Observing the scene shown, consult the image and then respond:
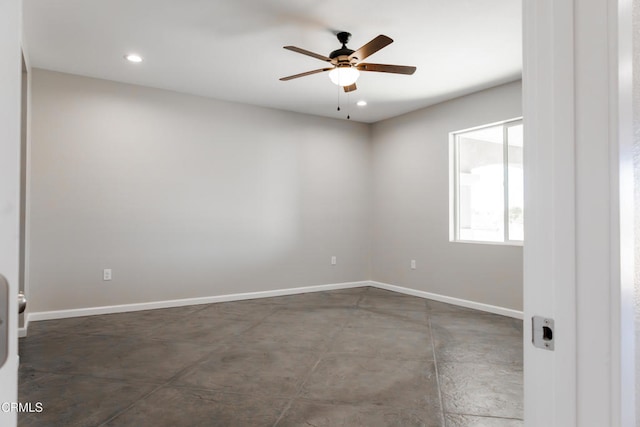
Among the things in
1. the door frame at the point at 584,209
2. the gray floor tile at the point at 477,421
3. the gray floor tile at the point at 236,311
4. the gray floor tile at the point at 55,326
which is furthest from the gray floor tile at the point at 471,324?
the gray floor tile at the point at 55,326

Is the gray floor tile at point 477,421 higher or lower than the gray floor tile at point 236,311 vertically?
higher

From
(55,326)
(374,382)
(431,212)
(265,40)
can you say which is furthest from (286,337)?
(431,212)

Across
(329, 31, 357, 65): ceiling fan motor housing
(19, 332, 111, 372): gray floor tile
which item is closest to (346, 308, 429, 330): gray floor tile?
(19, 332, 111, 372): gray floor tile

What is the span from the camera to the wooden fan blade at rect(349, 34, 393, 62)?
2.64m

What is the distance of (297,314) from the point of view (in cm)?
436

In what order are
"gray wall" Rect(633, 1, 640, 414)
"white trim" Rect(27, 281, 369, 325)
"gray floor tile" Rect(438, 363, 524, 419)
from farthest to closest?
"white trim" Rect(27, 281, 369, 325), "gray floor tile" Rect(438, 363, 524, 419), "gray wall" Rect(633, 1, 640, 414)

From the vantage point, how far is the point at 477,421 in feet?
6.74

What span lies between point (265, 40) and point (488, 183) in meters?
3.16

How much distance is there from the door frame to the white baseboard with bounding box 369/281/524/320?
13.3ft

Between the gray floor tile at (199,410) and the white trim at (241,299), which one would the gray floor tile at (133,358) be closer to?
the gray floor tile at (199,410)

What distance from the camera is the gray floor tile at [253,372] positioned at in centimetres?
244

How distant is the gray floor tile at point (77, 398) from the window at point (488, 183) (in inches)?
159

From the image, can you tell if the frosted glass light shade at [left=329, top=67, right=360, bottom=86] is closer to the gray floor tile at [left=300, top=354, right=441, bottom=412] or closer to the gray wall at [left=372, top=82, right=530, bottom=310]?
the gray wall at [left=372, top=82, right=530, bottom=310]

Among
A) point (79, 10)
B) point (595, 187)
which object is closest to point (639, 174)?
point (595, 187)
